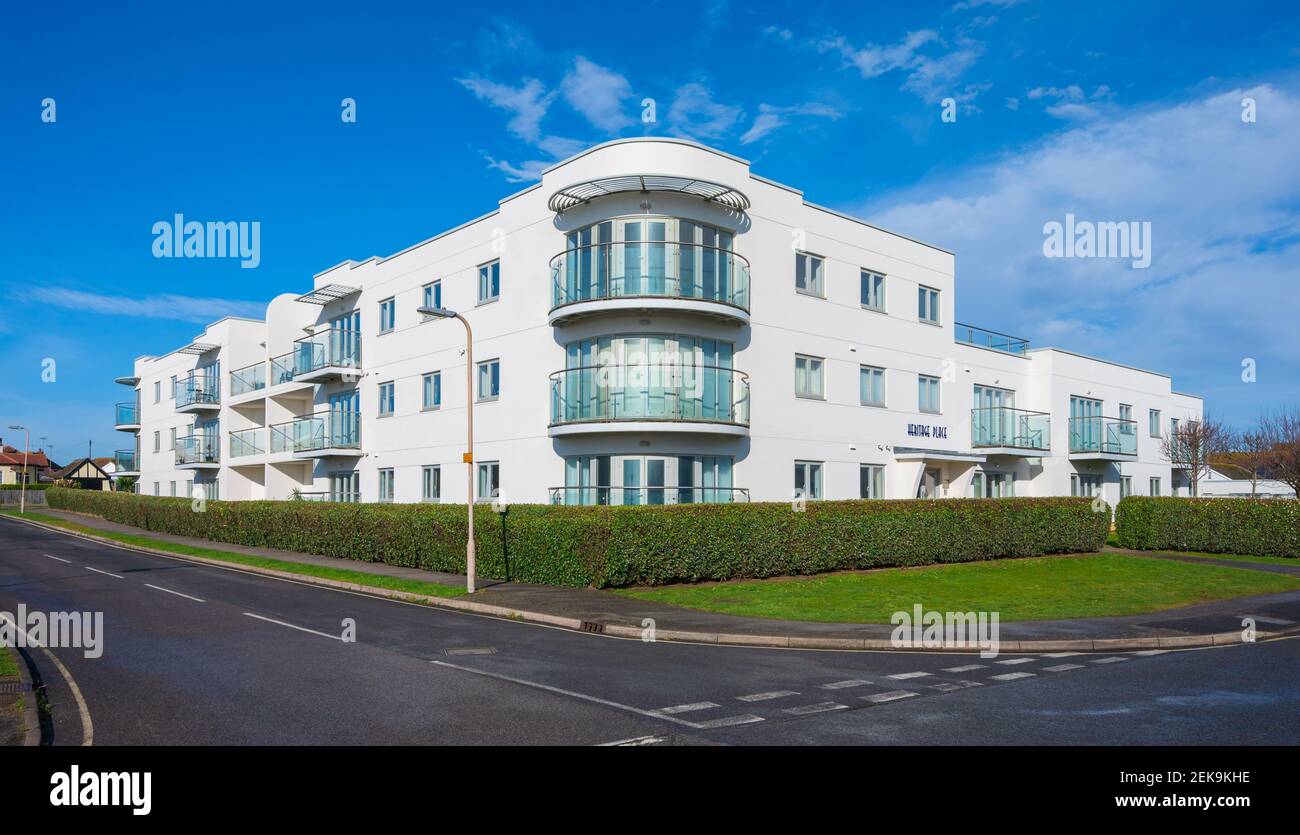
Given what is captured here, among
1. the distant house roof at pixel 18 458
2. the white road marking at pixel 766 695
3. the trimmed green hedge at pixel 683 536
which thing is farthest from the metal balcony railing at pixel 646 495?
the distant house roof at pixel 18 458

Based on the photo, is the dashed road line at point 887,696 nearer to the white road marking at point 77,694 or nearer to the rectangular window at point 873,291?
the white road marking at point 77,694

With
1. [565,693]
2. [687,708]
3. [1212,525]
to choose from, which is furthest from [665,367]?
[1212,525]

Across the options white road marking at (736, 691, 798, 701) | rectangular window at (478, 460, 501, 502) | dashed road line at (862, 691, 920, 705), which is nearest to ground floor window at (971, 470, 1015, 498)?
rectangular window at (478, 460, 501, 502)

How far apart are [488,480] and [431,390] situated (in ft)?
16.5

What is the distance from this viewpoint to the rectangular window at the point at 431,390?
29.8 m

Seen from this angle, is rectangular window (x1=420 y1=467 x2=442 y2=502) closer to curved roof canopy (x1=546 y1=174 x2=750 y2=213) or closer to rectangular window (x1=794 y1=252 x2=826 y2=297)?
curved roof canopy (x1=546 y1=174 x2=750 y2=213)

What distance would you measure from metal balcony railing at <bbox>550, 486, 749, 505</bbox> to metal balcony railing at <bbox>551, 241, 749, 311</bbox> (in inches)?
189

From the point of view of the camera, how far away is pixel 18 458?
121438 mm

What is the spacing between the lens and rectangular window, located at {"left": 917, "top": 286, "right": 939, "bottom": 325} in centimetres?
3130

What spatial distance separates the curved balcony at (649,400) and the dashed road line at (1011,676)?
39.7 ft

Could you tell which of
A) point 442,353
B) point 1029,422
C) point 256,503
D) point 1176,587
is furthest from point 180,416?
point 1176,587

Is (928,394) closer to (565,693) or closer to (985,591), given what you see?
(985,591)

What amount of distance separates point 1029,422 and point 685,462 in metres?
19.8
